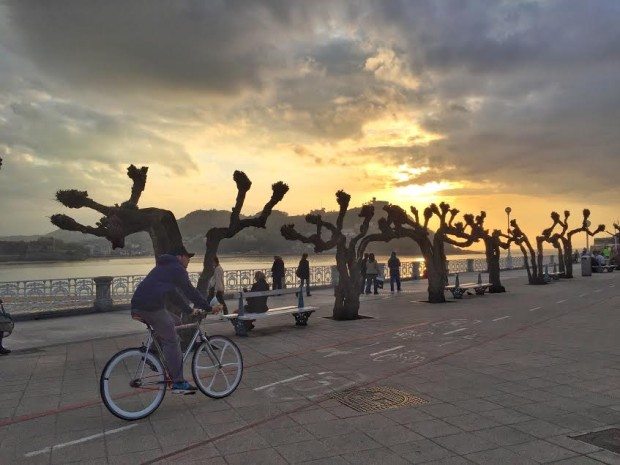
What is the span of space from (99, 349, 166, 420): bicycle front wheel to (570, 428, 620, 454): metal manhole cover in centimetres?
462

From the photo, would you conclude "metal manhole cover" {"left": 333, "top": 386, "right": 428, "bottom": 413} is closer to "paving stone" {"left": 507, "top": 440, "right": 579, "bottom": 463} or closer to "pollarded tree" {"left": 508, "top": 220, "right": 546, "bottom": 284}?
"paving stone" {"left": 507, "top": 440, "right": 579, "bottom": 463}

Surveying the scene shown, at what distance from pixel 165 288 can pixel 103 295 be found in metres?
12.6

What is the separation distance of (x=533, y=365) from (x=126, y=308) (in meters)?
14.0

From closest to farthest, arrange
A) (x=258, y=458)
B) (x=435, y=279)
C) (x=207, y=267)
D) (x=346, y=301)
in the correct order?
(x=258, y=458)
(x=207, y=267)
(x=346, y=301)
(x=435, y=279)

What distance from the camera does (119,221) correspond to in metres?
9.55

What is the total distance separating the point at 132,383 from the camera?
5.82 m

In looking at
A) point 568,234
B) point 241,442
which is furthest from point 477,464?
point 568,234

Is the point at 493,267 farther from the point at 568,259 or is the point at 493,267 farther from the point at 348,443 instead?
the point at 348,443

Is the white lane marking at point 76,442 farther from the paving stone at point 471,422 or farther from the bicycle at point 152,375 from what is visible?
the paving stone at point 471,422

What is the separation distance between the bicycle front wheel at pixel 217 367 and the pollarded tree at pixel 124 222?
10.7 feet

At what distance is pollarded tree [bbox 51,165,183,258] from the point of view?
958cm

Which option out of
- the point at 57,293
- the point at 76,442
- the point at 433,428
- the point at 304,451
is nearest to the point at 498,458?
the point at 433,428

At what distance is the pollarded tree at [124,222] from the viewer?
9.58 meters

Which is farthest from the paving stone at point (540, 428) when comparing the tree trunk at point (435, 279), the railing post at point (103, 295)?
the railing post at point (103, 295)
